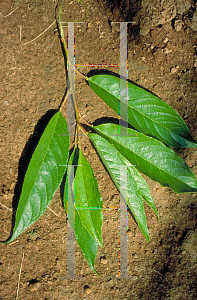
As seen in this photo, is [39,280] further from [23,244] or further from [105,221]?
[105,221]

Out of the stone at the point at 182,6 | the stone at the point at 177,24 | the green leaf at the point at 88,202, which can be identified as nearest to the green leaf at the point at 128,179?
the green leaf at the point at 88,202

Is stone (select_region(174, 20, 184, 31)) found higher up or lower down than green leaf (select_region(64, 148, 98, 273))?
higher up

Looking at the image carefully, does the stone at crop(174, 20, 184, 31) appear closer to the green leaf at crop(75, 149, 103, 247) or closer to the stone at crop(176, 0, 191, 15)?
the stone at crop(176, 0, 191, 15)

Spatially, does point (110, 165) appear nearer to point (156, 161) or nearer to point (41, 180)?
point (156, 161)

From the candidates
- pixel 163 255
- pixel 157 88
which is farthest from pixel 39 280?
pixel 157 88

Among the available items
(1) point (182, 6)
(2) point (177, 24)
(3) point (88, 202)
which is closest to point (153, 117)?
(3) point (88, 202)

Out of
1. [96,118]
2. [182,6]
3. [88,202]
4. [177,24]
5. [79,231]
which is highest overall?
[182,6]

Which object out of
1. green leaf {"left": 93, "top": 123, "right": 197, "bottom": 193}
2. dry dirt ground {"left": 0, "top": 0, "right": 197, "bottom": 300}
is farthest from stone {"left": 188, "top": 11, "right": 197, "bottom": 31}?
green leaf {"left": 93, "top": 123, "right": 197, "bottom": 193}
